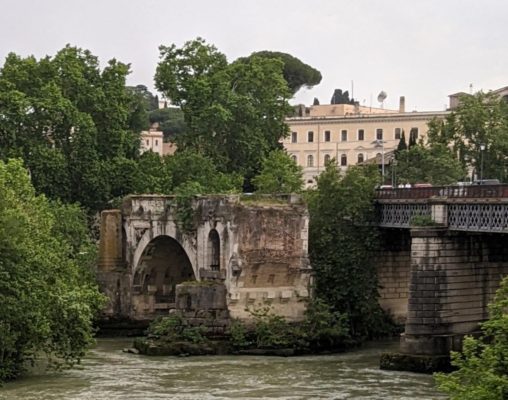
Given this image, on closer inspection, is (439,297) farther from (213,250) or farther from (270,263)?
(213,250)

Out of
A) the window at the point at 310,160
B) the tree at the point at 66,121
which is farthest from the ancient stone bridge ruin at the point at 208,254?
the window at the point at 310,160

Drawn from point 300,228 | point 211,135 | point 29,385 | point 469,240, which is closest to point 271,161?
point 211,135

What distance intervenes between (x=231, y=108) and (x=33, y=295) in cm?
3632

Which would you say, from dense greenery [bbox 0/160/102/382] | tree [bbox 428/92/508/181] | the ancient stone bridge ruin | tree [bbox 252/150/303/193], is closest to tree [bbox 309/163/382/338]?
the ancient stone bridge ruin

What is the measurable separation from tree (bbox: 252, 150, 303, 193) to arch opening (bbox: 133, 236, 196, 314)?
7.13 metres

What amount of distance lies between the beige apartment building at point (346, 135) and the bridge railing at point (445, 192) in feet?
149

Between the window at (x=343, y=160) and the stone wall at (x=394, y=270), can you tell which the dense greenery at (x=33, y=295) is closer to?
the stone wall at (x=394, y=270)

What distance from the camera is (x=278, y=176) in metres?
76.9

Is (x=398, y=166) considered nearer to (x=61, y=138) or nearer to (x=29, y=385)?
(x=61, y=138)

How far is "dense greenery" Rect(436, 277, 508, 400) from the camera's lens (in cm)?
3034

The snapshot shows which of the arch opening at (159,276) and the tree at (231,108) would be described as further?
the tree at (231,108)

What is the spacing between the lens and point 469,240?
5078cm

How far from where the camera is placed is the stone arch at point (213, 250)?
5852 centimetres

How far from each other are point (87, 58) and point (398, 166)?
17773 millimetres
